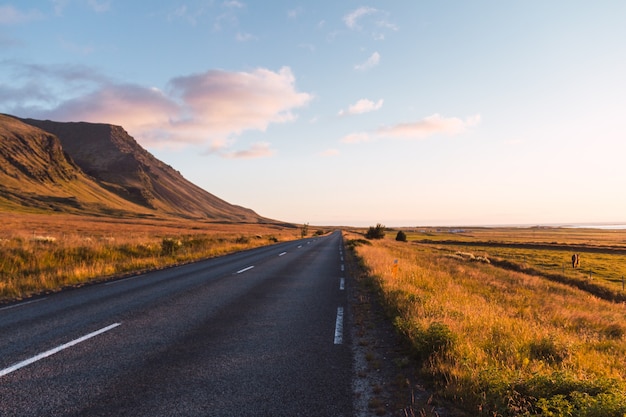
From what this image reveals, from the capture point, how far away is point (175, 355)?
232 inches

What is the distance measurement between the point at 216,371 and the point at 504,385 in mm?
3656

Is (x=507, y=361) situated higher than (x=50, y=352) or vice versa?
(x=507, y=361)

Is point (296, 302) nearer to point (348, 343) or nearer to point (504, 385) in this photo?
point (348, 343)

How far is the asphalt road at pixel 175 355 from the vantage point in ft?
14.0

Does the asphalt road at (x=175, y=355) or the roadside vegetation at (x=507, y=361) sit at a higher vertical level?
the roadside vegetation at (x=507, y=361)

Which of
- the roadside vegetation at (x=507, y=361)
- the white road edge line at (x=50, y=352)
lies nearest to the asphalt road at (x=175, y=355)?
the white road edge line at (x=50, y=352)

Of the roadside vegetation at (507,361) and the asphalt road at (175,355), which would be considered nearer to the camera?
the roadside vegetation at (507,361)

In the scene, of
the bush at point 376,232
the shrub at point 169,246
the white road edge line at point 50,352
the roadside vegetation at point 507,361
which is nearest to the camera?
the roadside vegetation at point 507,361

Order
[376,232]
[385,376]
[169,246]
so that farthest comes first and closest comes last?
[376,232] → [169,246] → [385,376]

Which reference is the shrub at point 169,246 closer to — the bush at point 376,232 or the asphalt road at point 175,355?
the asphalt road at point 175,355

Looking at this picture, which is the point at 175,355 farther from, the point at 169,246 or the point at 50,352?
the point at 169,246

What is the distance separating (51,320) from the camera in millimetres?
8000

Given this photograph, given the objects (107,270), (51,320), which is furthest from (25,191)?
(51,320)

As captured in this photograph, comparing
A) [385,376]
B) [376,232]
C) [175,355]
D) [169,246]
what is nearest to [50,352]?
[175,355]
